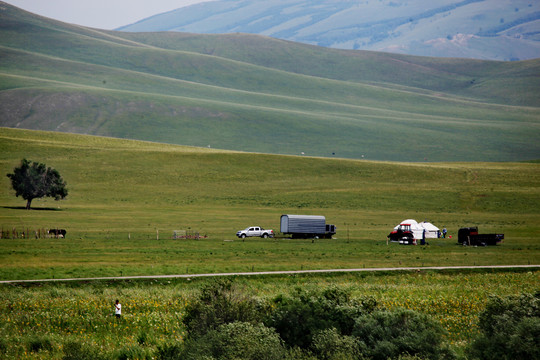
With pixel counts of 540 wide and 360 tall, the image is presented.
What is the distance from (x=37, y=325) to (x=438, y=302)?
20.8 metres

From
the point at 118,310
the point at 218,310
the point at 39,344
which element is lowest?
the point at 39,344

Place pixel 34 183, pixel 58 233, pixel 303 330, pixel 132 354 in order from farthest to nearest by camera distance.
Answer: pixel 34 183, pixel 58 233, pixel 303 330, pixel 132 354

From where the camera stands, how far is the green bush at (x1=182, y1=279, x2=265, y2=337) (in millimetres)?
23578

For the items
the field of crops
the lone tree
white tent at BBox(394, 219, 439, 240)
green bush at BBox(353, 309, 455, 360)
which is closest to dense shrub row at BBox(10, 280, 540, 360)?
green bush at BBox(353, 309, 455, 360)

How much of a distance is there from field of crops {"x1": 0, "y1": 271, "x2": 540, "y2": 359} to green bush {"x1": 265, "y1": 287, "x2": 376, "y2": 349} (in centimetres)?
284

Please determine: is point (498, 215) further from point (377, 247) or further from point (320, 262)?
point (320, 262)

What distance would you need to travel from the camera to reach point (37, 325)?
29.3m

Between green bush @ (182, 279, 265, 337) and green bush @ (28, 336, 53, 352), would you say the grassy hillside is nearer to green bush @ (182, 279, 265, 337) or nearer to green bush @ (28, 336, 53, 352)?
green bush @ (28, 336, 53, 352)

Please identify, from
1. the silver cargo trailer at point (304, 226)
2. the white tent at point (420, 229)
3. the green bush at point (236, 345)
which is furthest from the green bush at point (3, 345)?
the white tent at point (420, 229)

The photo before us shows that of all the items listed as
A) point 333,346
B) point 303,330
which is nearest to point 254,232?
point 303,330

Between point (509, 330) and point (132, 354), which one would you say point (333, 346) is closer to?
point (509, 330)

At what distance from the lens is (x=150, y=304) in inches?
1313

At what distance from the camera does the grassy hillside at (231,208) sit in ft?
165

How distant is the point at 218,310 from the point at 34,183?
7242 cm
